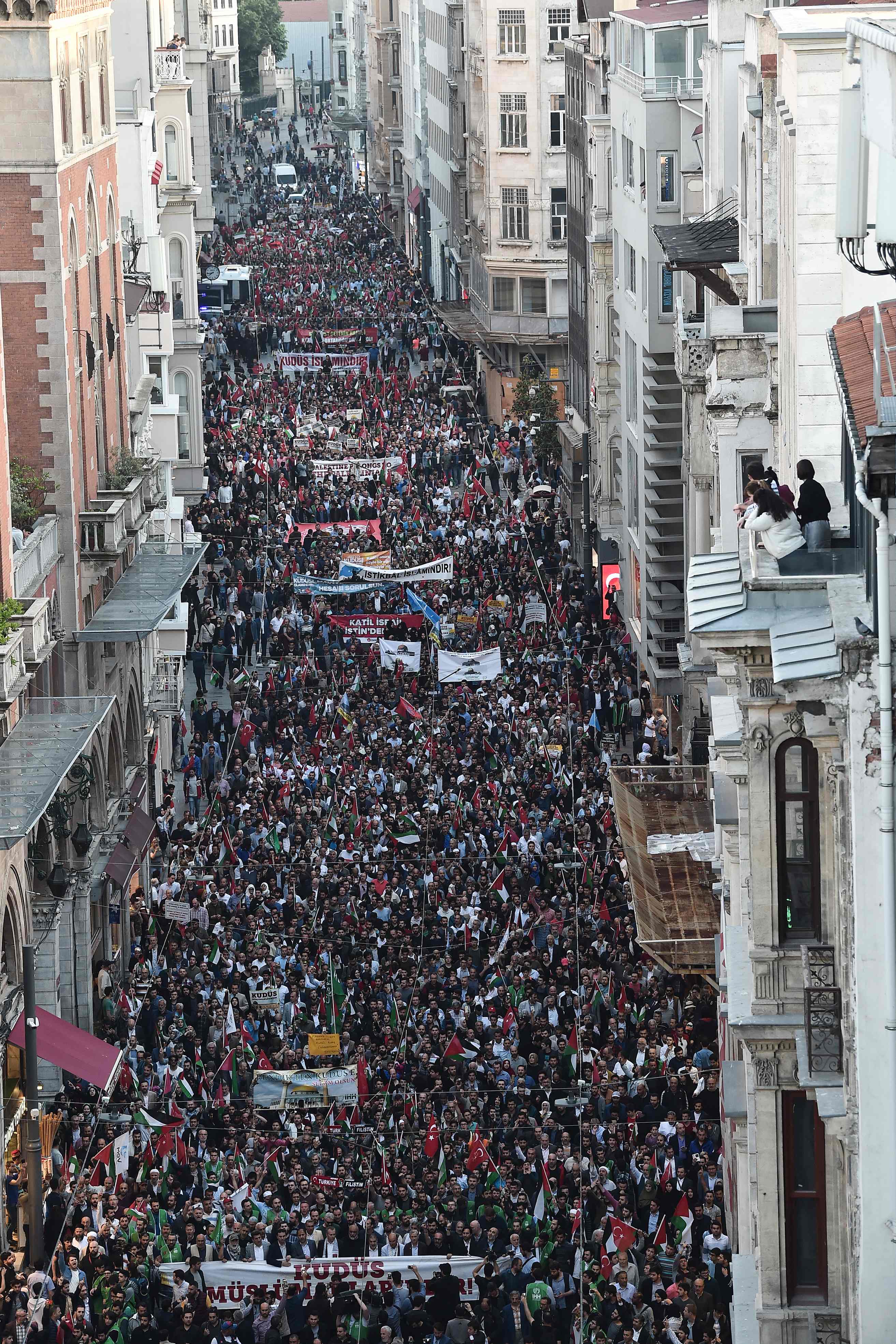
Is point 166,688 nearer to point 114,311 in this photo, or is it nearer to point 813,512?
point 114,311

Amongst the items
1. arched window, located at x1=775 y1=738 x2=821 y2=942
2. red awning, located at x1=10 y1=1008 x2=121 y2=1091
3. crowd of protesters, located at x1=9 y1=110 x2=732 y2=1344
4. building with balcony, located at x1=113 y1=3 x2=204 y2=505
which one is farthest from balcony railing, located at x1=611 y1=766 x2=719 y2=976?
building with balcony, located at x1=113 y1=3 x2=204 y2=505

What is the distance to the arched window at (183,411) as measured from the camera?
7481 cm

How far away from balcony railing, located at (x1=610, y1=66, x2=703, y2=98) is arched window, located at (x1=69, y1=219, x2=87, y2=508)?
54.1 ft

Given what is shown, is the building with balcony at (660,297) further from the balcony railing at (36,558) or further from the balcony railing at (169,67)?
the balcony railing at (169,67)

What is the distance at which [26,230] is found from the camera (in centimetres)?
4150

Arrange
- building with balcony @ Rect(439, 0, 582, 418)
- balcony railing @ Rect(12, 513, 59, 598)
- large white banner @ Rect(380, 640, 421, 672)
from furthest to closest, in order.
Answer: building with balcony @ Rect(439, 0, 582, 418) → large white banner @ Rect(380, 640, 421, 672) → balcony railing @ Rect(12, 513, 59, 598)

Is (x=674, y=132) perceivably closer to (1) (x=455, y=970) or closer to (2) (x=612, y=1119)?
(1) (x=455, y=970)

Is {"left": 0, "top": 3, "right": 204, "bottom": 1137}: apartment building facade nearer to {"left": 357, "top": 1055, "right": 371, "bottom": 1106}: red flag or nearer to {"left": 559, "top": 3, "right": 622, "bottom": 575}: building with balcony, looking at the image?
{"left": 357, "top": 1055, "right": 371, "bottom": 1106}: red flag

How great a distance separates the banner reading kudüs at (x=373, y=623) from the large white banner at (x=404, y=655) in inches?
90.4

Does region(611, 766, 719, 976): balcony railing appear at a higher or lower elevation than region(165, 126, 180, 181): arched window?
lower

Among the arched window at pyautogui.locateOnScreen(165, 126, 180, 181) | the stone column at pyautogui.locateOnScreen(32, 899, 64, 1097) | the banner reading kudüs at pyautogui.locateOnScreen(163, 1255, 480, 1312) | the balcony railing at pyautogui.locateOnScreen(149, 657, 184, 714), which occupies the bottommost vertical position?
the banner reading kudüs at pyautogui.locateOnScreen(163, 1255, 480, 1312)

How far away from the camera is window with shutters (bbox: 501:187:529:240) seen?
328 feet

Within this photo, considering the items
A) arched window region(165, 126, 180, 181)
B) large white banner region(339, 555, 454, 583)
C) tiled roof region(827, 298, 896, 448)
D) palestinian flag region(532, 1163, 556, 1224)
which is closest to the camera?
tiled roof region(827, 298, 896, 448)

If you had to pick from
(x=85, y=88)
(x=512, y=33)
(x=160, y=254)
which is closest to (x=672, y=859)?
(x=85, y=88)
